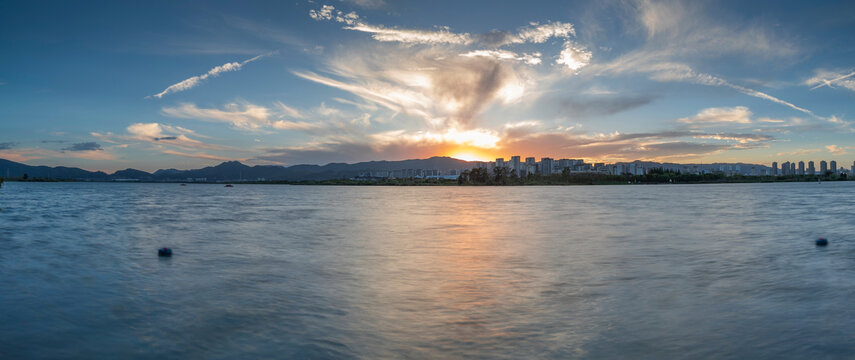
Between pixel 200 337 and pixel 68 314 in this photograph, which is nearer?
pixel 200 337

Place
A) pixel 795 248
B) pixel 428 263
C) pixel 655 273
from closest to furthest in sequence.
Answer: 1. pixel 655 273
2. pixel 428 263
3. pixel 795 248

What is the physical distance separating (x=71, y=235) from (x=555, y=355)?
29711 mm

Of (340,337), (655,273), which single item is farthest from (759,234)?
(340,337)

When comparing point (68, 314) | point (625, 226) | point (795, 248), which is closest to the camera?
point (68, 314)

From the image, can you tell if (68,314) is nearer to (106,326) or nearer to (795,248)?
(106,326)

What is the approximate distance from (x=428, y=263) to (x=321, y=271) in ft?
13.2

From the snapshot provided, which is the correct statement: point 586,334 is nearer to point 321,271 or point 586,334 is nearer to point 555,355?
point 555,355

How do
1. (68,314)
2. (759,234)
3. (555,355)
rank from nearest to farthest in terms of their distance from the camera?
(555,355), (68,314), (759,234)

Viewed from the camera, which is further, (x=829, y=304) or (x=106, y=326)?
(x=829, y=304)

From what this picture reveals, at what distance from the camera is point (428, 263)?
56.2 feet

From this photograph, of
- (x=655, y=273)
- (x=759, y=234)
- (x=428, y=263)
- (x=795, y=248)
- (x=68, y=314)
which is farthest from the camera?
(x=759, y=234)

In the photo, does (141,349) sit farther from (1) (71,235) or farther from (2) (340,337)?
(1) (71,235)

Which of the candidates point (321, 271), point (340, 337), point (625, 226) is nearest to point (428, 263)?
point (321, 271)

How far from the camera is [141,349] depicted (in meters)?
7.72
